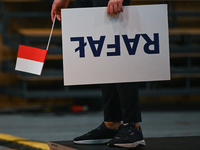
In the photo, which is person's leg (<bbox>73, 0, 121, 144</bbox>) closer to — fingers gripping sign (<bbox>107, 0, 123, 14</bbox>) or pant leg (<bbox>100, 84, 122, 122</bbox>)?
pant leg (<bbox>100, 84, 122, 122</bbox>)

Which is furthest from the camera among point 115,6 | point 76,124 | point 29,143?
point 76,124

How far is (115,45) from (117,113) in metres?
0.27

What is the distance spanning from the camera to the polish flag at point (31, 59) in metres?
1.24

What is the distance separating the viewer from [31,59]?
1.25 metres

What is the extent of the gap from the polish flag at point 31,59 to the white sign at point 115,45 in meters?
0.09

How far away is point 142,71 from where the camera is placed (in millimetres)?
1234

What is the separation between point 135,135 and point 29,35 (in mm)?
1945

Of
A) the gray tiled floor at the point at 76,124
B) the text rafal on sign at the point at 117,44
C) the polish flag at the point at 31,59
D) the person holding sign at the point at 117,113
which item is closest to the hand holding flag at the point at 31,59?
the polish flag at the point at 31,59

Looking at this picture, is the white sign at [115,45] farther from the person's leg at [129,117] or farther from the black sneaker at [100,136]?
the black sneaker at [100,136]

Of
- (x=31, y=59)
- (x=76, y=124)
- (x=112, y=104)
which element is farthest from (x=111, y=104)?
(x=76, y=124)

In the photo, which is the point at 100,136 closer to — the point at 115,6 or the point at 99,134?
the point at 99,134

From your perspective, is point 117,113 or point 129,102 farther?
point 117,113

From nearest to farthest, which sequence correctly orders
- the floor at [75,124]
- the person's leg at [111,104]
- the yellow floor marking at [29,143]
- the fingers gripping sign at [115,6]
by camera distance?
the fingers gripping sign at [115,6] < the person's leg at [111,104] < the yellow floor marking at [29,143] < the floor at [75,124]

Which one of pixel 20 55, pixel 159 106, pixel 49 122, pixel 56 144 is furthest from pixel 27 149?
pixel 159 106
